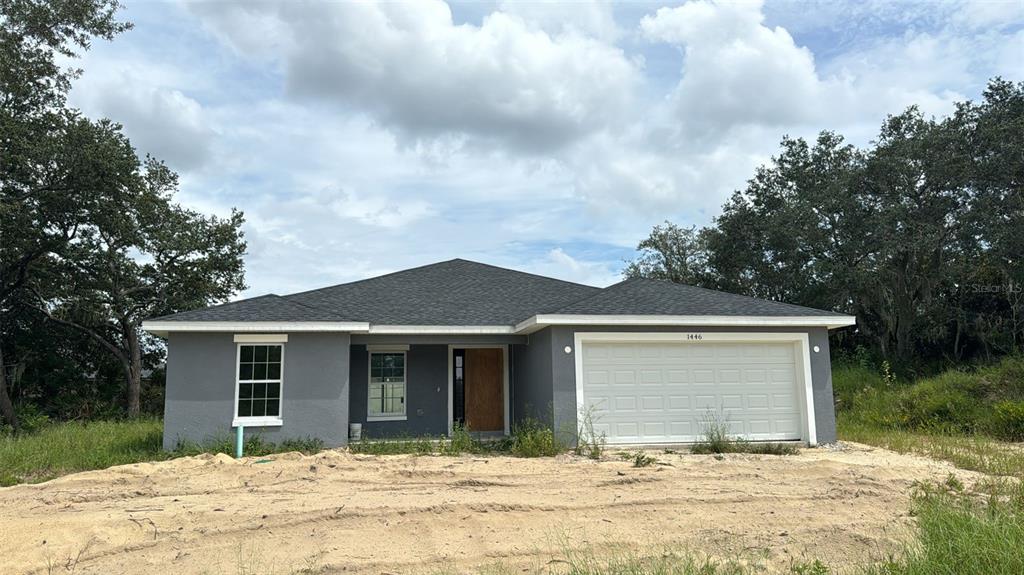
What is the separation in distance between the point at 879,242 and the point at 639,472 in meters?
16.1

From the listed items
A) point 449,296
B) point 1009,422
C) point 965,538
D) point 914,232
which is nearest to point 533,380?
point 449,296

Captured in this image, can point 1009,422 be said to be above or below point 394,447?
above

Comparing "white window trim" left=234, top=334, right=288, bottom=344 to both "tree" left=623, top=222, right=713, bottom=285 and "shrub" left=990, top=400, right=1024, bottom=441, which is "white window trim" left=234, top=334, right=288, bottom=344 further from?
"tree" left=623, top=222, right=713, bottom=285

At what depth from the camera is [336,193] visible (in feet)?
60.2

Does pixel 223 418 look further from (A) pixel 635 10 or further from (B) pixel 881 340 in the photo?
(B) pixel 881 340

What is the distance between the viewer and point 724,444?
39.7 ft

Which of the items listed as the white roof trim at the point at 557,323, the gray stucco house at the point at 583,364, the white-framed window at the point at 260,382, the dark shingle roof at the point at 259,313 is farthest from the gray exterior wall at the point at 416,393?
the white-framed window at the point at 260,382

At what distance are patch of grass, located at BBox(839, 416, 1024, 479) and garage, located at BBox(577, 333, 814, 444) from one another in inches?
66.8

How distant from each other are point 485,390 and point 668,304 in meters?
4.75

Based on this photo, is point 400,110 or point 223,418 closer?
point 223,418

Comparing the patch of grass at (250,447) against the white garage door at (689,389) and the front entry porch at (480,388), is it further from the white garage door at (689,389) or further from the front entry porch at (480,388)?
the white garage door at (689,389)

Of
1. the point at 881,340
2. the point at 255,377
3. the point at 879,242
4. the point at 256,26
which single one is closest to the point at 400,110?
the point at 256,26

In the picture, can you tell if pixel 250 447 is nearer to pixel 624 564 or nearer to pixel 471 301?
pixel 471 301

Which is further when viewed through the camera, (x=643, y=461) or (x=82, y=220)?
(x=82, y=220)
